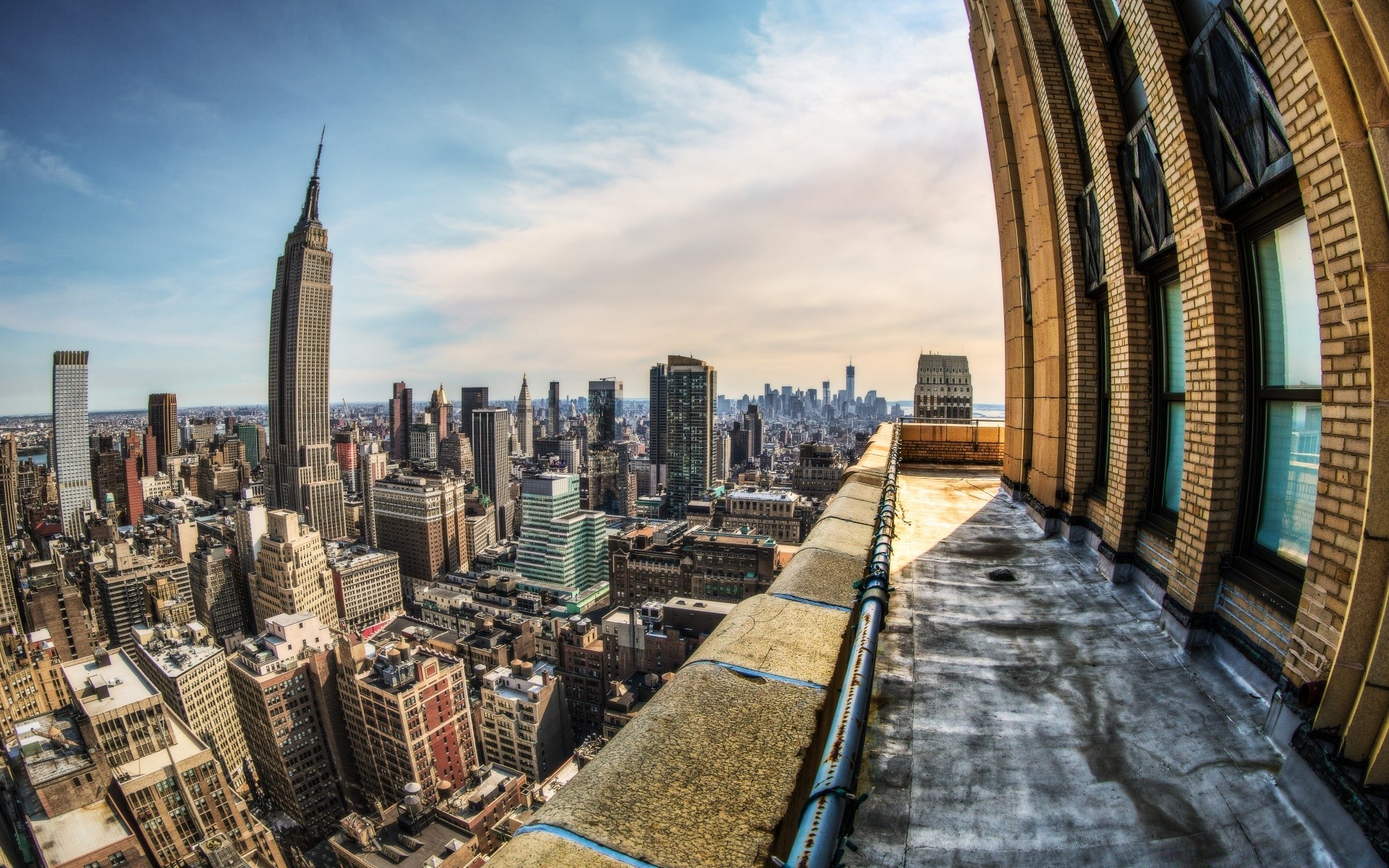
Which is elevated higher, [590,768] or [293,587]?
[590,768]

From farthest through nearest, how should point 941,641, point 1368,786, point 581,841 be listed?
1. point 941,641
2. point 1368,786
3. point 581,841

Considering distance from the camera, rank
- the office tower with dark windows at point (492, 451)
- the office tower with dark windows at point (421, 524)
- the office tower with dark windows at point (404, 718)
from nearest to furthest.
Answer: the office tower with dark windows at point (404, 718) < the office tower with dark windows at point (421, 524) < the office tower with dark windows at point (492, 451)

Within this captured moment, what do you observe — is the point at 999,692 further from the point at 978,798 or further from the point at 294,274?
the point at 294,274

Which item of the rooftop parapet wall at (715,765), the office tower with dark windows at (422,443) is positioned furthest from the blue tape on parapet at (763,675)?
the office tower with dark windows at (422,443)

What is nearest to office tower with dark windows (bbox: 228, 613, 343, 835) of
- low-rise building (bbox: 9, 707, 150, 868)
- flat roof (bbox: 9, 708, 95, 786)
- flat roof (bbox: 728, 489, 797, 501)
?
flat roof (bbox: 9, 708, 95, 786)

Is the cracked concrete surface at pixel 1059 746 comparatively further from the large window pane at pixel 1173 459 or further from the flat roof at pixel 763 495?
the flat roof at pixel 763 495

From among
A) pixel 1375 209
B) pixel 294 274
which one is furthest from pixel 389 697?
pixel 294 274
